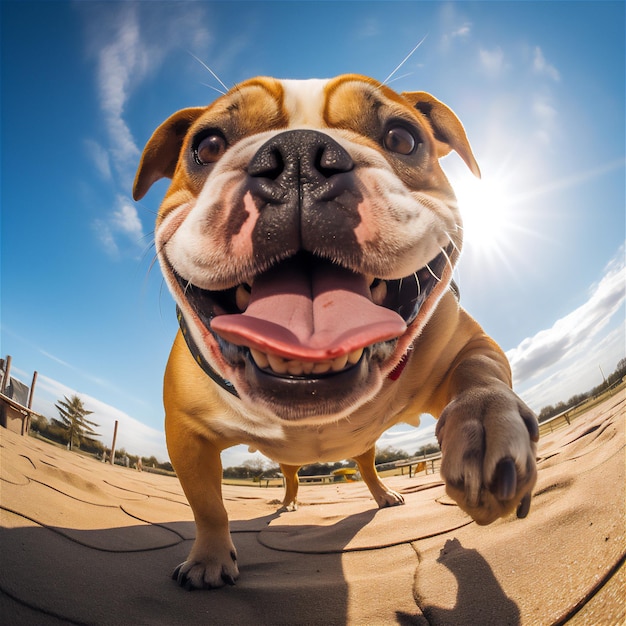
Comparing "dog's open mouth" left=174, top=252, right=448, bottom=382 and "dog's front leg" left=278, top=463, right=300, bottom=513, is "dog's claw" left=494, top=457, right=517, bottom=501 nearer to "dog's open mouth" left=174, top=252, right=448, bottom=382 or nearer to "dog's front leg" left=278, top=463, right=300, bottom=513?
"dog's open mouth" left=174, top=252, right=448, bottom=382

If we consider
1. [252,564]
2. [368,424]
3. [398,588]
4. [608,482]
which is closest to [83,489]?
[252,564]

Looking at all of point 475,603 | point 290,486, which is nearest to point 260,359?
point 475,603

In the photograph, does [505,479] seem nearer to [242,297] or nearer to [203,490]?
[242,297]

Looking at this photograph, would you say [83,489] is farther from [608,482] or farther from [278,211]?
[608,482]

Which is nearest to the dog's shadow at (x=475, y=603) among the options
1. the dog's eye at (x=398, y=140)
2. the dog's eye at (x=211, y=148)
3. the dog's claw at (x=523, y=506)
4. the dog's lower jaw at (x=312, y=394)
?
the dog's claw at (x=523, y=506)

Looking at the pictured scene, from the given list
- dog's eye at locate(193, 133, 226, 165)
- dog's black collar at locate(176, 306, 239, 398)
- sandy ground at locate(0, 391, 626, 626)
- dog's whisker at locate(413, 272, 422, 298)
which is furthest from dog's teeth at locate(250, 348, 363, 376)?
dog's eye at locate(193, 133, 226, 165)

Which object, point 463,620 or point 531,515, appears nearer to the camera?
point 463,620

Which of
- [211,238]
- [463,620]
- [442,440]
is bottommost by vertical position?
[463,620]
